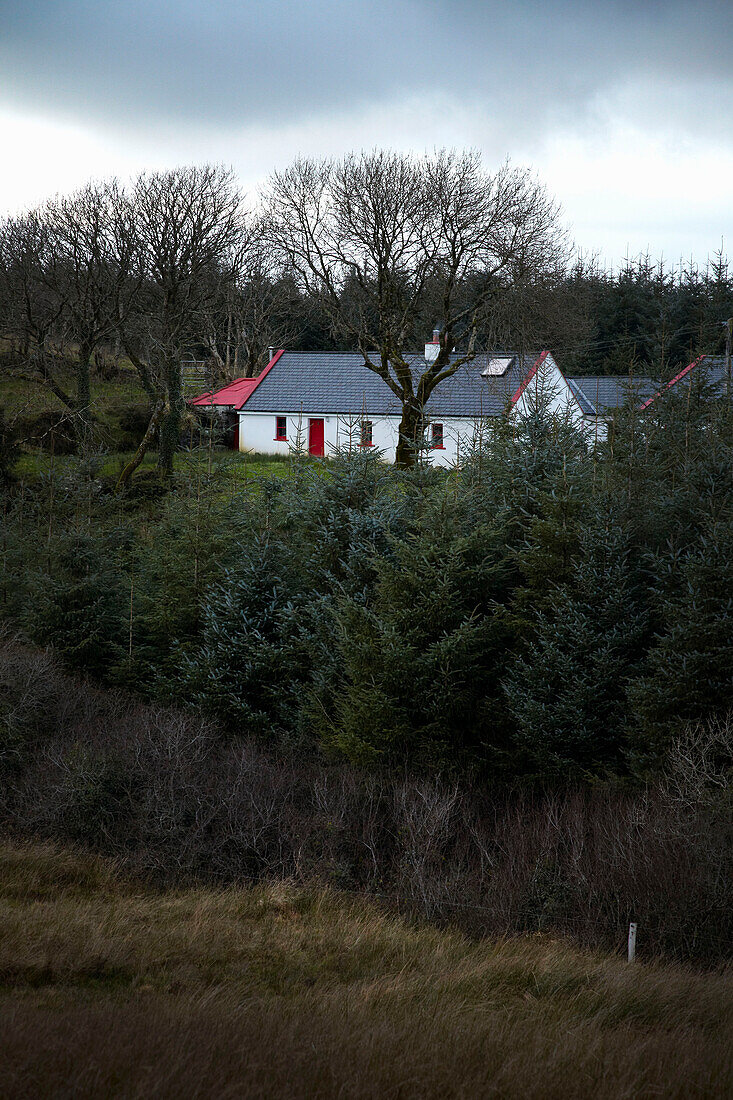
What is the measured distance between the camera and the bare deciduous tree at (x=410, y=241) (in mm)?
28219

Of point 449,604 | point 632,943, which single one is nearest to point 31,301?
point 449,604

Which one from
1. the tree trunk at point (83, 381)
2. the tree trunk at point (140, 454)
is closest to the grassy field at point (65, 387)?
the tree trunk at point (83, 381)

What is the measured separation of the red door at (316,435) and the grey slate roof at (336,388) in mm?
718

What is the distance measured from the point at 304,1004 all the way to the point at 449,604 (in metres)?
6.25

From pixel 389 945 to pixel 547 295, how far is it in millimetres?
23802

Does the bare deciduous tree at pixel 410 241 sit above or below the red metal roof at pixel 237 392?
above

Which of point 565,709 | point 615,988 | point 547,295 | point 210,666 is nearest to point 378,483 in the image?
point 210,666

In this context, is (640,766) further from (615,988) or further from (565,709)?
(615,988)

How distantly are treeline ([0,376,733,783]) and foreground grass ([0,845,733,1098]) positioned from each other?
3378 mm

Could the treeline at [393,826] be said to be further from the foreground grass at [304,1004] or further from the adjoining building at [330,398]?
the adjoining building at [330,398]

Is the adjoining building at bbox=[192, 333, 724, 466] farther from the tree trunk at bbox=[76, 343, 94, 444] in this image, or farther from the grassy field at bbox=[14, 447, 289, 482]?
the tree trunk at bbox=[76, 343, 94, 444]

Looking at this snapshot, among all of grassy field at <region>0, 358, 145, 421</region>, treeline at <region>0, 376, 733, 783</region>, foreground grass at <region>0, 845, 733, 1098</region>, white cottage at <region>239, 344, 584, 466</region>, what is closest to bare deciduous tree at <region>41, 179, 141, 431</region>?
grassy field at <region>0, 358, 145, 421</region>

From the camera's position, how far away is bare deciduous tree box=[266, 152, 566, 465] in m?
28.2

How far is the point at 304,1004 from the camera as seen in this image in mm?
6395
